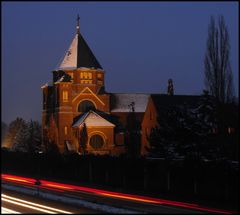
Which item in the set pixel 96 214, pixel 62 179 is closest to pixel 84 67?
pixel 62 179

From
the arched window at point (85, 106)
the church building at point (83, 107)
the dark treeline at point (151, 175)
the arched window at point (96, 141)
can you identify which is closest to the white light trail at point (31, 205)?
the dark treeline at point (151, 175)

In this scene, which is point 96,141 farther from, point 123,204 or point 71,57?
point 123,204

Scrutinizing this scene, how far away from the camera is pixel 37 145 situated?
77.6m

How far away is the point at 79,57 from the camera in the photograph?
292 feet

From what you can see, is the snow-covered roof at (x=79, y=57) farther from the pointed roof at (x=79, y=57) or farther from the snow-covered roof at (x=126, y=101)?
the snow-covered roof at (x=126, y=101)

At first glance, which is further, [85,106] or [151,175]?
[85,106]

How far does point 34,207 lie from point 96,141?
5519 centimetres

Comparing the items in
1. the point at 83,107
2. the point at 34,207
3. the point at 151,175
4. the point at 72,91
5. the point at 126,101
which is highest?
the point at 72,91

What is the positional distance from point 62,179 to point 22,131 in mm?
34983

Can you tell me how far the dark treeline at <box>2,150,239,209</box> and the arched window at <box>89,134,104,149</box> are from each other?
29713 millimetres

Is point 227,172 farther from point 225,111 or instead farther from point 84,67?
point 84,67

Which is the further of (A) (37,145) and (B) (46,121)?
(B) (46,121)

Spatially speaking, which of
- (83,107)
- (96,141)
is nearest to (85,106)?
(83,107)

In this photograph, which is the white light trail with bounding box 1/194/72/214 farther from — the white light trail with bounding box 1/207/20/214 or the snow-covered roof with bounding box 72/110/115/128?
the snow-covered roof with bounding box 72/110/115/128
